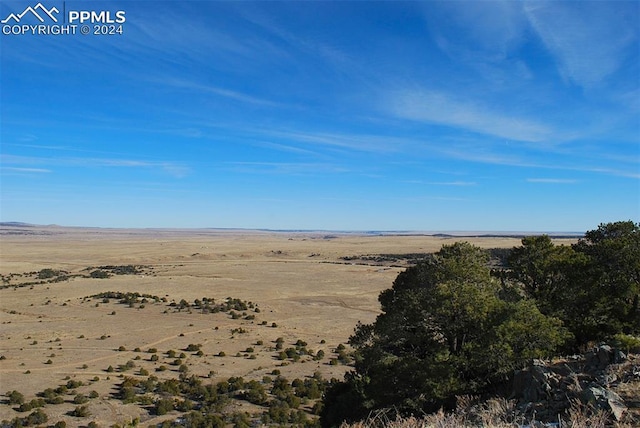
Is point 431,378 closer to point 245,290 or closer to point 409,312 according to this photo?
point 409,312

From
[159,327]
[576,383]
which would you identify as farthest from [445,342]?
[159,327]

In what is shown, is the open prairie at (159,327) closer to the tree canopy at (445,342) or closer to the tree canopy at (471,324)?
the tree canopy at (445,342)

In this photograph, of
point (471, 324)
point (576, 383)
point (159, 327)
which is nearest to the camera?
point (576, 383)

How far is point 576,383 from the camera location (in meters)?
10.9

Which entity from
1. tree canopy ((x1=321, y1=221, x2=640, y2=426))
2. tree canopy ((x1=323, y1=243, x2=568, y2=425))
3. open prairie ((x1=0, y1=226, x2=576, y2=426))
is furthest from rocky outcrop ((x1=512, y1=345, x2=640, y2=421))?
open prairie ((x1=0, y1=226, x2=576, y2=426))

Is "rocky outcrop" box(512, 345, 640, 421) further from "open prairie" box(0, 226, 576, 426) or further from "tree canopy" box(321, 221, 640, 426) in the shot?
"open prairie" box(0, 226, 576, 426)

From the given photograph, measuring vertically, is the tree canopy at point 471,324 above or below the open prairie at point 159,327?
above

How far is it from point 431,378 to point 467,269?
4.66 meters

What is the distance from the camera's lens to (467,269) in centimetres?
1725

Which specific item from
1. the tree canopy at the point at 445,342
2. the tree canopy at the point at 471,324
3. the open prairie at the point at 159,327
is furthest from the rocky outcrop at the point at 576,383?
the open prairie at the point at 159,327

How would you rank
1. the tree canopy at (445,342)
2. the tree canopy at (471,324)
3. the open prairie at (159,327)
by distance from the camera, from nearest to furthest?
the tree canopy at (445,342)
the tree canopy at (471,324)
the open prairie at (159,327)

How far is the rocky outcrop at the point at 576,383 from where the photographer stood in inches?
385

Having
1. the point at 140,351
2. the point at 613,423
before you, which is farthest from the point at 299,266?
the point at 613,423

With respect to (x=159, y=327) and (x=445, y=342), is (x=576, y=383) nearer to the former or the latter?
(x=445, y=342)
